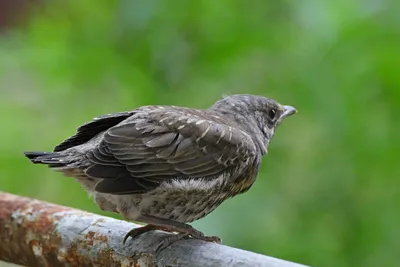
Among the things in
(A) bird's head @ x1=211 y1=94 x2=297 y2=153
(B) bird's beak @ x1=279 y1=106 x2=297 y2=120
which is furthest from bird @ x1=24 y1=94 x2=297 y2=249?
(B) bird's beak @ x1=279 y1=106 x2=297 y2=120

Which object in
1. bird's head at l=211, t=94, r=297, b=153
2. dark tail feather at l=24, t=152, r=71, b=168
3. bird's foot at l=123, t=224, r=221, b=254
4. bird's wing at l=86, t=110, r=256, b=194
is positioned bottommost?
bird's foot at l=123, t=224, r=221, b=254

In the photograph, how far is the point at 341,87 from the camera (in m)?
→ 3.72

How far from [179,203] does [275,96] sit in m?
0.94

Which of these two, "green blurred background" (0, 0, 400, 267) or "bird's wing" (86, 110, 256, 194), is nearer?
"bird's wing" (86, 110, 256, 194)

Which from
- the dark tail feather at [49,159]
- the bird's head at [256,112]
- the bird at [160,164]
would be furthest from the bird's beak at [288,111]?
the dark tail feather at [49,159]

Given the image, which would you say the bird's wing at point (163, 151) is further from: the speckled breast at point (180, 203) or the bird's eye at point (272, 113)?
the bird's eye at point (272, 113)

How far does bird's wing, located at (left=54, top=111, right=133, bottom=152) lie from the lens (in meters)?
3.18

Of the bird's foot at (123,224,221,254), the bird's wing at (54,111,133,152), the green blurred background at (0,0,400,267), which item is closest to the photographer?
the bird's foot at (123,224,221,254)

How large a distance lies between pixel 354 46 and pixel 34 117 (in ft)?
4.55

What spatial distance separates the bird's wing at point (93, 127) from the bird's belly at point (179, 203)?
0.32 m

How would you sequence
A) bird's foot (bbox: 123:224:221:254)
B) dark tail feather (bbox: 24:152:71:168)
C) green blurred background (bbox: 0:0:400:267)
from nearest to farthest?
bird's foot (bbox: 123:224:221:254) → dark tail feather (bbox: 24:152:71:168) → green blurred background (bbox: 0:0:400:267)

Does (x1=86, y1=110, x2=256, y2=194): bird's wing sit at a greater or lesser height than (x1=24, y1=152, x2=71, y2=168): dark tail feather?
greater

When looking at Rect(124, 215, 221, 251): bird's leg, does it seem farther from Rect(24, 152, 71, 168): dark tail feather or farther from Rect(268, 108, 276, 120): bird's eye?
Rect(268, 108, 276, 120): bird's eye

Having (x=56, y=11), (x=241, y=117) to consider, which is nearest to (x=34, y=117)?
(x=56, y=11)
